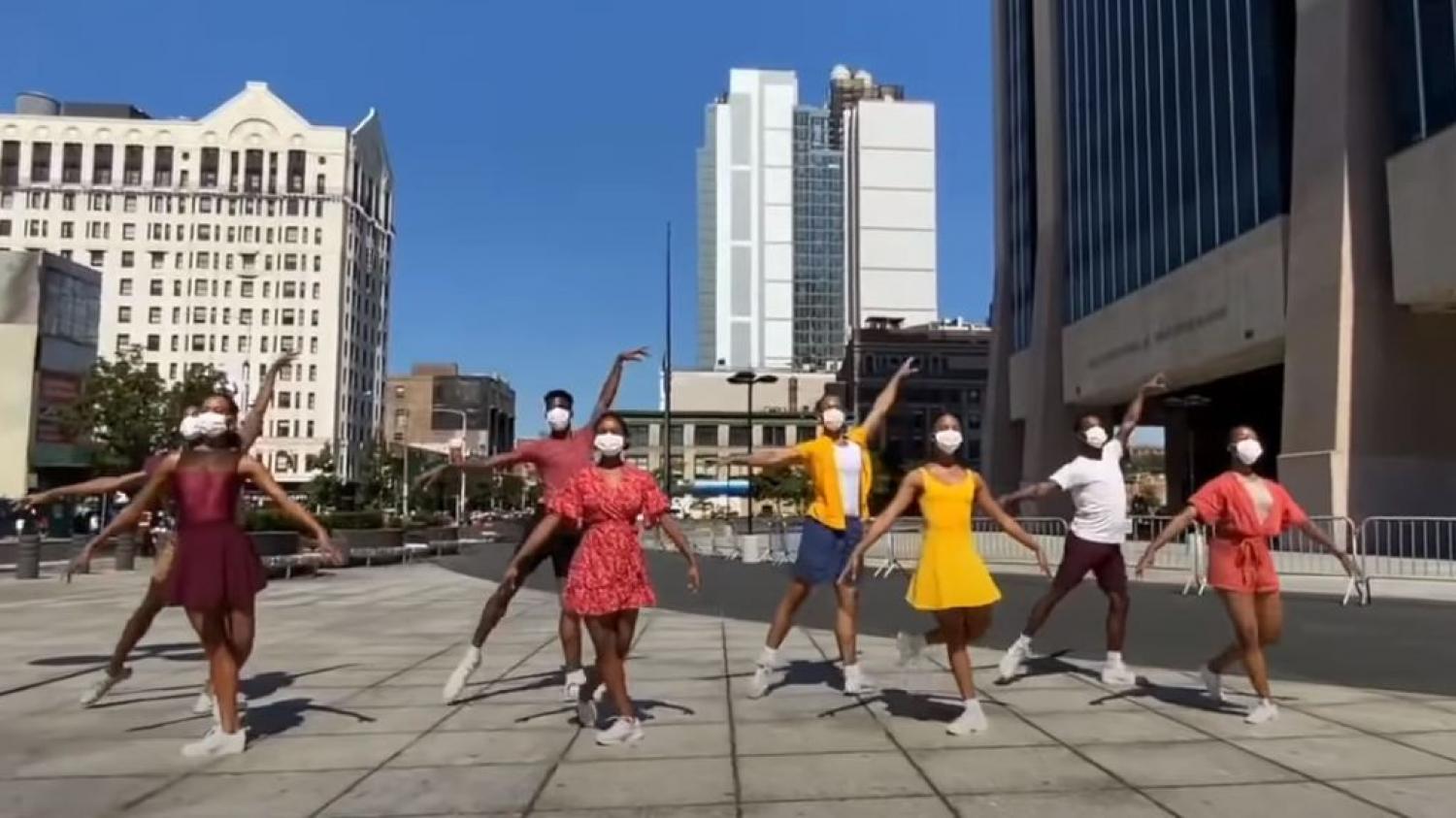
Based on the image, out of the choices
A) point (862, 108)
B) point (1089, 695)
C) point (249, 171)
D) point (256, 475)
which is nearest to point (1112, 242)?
point (1089, 695)

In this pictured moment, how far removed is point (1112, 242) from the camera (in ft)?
142

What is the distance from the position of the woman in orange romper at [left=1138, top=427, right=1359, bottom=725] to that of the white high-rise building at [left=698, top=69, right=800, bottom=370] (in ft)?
594

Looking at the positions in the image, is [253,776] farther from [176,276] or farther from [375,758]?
[176,276]

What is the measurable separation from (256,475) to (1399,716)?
7.21 meters

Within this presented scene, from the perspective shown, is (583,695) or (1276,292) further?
(1276,292)

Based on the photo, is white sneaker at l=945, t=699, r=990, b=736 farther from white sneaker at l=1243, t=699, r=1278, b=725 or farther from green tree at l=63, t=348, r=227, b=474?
green tree at l=63, t=348, r=227, b=474

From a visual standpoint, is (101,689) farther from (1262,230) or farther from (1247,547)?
(1262,230)

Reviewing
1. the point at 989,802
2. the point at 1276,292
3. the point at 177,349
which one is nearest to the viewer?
the point at 989,802

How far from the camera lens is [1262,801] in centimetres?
516

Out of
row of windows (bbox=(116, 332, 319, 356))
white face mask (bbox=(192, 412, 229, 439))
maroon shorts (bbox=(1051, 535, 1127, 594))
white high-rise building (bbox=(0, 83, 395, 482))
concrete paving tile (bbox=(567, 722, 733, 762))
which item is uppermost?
white high-rise building (bbox=(0, 83, 395, 482))

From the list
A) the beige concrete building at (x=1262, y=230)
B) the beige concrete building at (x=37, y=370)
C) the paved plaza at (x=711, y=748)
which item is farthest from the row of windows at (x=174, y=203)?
the paved plaza at (x=711, y=748)

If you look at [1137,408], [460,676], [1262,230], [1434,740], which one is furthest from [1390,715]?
[1262,230]

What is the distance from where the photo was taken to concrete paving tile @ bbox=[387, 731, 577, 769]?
241 inches

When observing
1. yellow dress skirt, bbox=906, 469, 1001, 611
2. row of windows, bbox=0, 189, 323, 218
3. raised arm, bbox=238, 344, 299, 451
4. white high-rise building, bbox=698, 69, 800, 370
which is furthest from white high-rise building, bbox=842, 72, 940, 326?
yellow dress skirt, bbox=906, 469, 1001, 611
